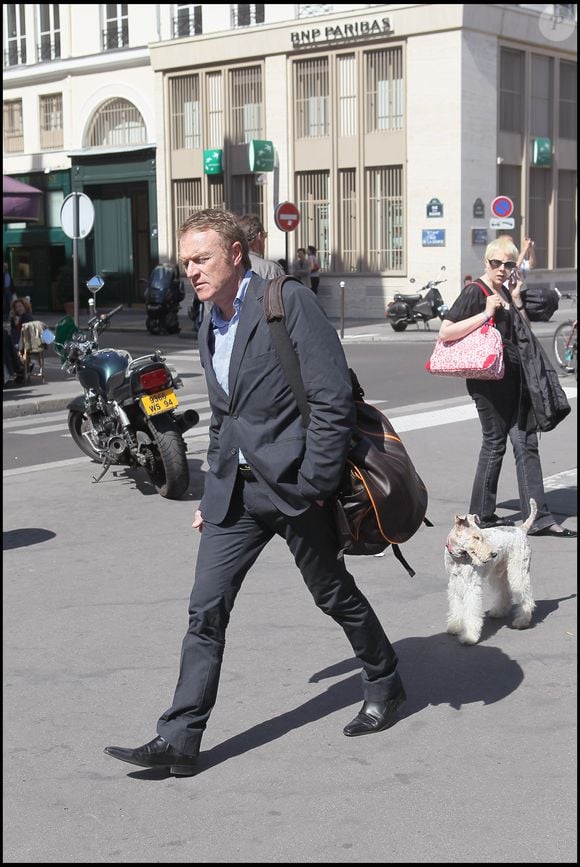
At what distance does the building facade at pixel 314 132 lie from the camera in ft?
102

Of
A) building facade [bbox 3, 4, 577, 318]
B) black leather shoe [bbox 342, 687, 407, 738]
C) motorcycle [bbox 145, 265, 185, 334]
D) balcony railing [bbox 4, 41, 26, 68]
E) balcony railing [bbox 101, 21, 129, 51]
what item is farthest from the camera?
balcony railing [bbox 4, 41, 26, 68]

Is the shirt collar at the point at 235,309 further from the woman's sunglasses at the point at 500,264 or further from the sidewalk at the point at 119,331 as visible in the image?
the sidewalk at the point at 119,331

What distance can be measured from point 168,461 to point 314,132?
83.3ft

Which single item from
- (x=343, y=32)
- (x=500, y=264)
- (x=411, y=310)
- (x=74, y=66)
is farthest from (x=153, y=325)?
(x=500, y=264)

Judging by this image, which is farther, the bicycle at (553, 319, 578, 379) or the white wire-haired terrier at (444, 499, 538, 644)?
the bicycle at (553, 319, 578, 379)

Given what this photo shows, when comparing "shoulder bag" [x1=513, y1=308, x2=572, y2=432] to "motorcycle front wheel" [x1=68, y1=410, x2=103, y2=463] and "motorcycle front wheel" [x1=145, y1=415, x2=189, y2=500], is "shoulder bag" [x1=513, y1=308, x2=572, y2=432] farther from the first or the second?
"motorcycle front wheel" [x1=68, y1=410, x2=103, y2=463]

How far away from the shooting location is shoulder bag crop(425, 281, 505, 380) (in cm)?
698

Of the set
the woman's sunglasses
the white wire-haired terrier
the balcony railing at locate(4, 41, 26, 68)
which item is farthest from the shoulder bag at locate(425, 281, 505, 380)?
the balcony railing at locate(4, 41, 26, 68)

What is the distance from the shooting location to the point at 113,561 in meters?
7.18

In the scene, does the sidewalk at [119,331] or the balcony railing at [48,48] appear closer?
the sidewalk at [119,331]

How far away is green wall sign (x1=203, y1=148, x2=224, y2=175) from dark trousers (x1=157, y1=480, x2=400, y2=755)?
30.9m

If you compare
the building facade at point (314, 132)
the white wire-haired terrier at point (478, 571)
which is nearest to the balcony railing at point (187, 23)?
the building facade at point (314, 132)

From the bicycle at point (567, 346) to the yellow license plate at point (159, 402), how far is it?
30.1ft

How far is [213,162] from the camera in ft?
113
